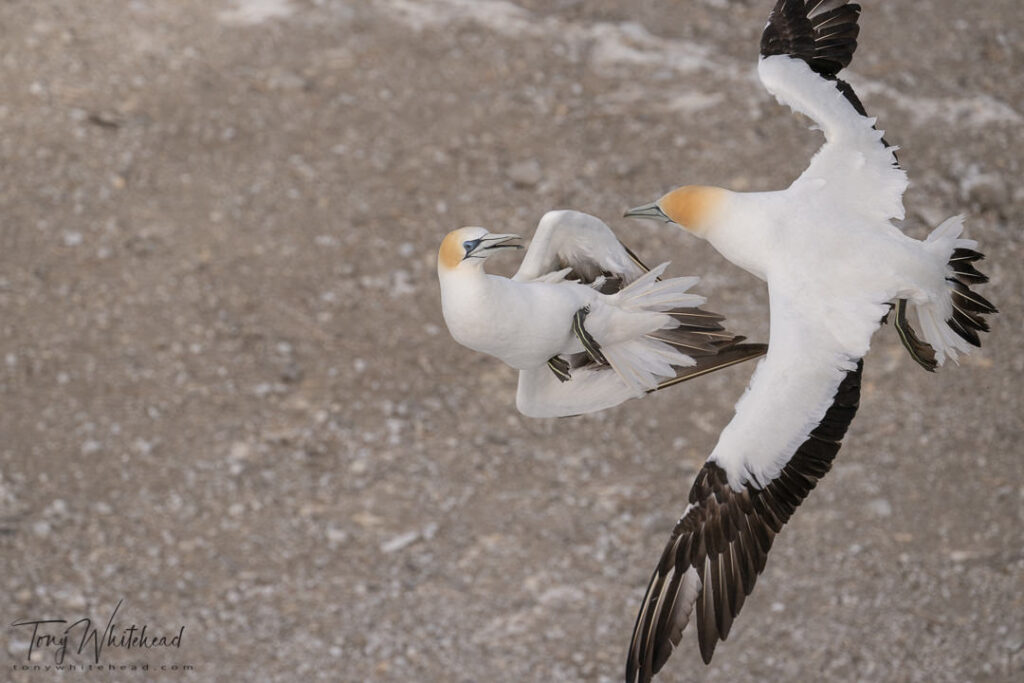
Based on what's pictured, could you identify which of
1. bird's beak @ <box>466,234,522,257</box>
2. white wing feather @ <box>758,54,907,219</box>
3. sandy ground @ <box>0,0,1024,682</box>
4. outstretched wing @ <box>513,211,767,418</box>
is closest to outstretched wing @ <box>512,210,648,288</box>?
→ outstretched wing @ <box>513,211,767,418</box>

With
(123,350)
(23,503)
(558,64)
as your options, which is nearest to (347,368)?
(123,350)

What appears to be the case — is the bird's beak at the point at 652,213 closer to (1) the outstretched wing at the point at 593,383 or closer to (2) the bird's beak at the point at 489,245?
(1) the outstretched wing at the point at 593,383

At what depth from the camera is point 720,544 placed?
3254mm

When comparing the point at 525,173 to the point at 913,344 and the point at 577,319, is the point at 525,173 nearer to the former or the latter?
the point at 913,344

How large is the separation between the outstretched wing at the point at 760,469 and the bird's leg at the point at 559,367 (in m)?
0.43

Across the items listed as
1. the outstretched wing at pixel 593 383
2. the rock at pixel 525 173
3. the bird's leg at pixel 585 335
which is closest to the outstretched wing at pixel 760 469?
the outstretched wing at pixel 593 383

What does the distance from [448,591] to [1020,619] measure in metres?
2.22

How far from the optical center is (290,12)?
739 cm

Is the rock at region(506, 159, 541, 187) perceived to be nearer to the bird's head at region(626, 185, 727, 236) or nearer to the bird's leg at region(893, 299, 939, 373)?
the bird's head at region(626, 185, 727, 236)

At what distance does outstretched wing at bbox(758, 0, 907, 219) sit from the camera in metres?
3.43

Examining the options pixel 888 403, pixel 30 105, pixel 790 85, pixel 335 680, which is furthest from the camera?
pixel 30 105

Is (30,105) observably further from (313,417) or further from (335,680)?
(335,680)

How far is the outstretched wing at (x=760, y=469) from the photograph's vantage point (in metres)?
3.11

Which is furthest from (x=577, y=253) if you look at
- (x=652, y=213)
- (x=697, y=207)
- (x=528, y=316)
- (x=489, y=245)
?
(x=489, y=245)
